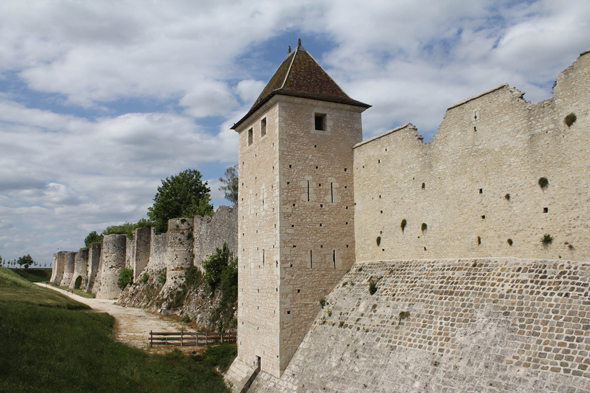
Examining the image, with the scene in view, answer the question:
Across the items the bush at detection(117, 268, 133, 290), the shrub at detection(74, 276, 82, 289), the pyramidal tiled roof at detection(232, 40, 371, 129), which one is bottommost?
the shrub at detection(74, 276, 82, 289)

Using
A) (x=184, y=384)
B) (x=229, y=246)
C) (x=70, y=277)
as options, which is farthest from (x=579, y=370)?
(x=70, y=277)

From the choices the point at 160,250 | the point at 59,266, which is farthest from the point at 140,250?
the point at 59,266

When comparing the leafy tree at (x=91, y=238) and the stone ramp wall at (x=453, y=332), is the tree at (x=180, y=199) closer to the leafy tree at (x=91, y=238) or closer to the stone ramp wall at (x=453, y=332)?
the stone ramp wall at (x=453, y=332)

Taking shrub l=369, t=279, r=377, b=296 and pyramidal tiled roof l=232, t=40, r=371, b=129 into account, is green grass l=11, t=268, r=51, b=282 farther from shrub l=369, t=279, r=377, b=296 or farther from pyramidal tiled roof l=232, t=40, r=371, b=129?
shrub l=369, t=279, r=377, b=296

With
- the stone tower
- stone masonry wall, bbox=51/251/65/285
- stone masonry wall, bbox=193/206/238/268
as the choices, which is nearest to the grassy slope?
the stone tower

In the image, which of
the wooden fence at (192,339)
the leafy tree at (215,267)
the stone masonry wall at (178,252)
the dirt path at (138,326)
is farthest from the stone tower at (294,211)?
the stone masonry wall at (178,252)

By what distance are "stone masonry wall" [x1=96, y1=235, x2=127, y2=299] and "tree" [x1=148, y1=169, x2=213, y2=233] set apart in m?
3.96

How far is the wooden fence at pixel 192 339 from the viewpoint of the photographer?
60.2ft

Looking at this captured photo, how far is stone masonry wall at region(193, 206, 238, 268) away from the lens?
74.2ft

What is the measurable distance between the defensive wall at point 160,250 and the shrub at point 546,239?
15330 mm

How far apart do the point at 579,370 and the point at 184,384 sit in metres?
11.7

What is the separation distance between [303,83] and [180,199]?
27366mm

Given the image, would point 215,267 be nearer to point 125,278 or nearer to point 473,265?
point 473,265

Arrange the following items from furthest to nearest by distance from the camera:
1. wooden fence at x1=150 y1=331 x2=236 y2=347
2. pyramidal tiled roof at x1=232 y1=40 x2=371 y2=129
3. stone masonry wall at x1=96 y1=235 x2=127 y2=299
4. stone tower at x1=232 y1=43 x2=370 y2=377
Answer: stone masonry wall at x1=96 y1=235 x2=127 y2=299 < wooden fence at x1=150 y1=331 x2=236 y2=347 < pyramidal tiled roof at x1=232 y1=40 x2=371 y2=129 < stone tower at x1=232 y1=43 x2=370 y2=377
